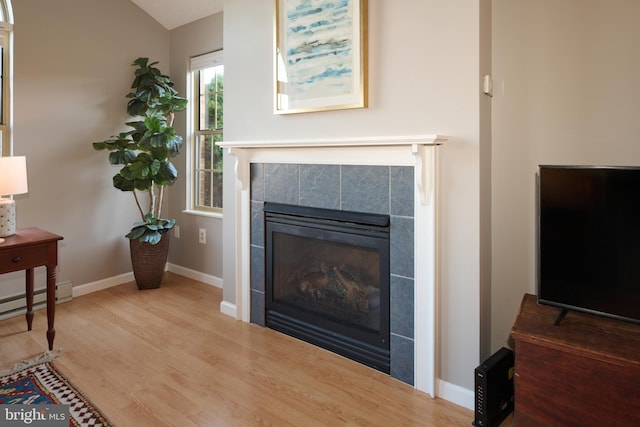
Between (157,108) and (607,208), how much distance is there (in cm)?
334

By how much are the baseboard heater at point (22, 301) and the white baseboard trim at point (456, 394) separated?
9.91 feet

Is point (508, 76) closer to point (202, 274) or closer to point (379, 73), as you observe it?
point (379, 73)

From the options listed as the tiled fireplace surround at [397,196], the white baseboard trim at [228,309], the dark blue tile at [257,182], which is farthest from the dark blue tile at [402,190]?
the white baseboard trim at [228,309]

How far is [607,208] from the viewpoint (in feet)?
5.17

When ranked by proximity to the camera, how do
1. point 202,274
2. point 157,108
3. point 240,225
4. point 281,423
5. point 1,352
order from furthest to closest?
point 202,274
point 157,108
point 240,225
point 1,352
point 281,423

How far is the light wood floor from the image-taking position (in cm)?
193

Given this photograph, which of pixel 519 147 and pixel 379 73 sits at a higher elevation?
pixel 379 73

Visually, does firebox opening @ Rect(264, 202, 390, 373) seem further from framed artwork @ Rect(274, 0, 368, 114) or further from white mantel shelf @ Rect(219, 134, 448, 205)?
framed artwork @ Rect(274, 0, 368, 114)

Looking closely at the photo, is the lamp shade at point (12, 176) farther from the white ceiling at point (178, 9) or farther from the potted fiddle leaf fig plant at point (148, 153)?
the white ceiling at point (178, 9)

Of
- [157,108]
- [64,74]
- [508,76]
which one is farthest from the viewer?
[157,108]

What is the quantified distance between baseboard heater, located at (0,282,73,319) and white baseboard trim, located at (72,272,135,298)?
120 millimetres

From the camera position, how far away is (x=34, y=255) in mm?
2475

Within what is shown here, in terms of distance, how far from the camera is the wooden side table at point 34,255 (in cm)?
237

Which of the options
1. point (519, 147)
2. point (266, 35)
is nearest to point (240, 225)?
point (266, 35)
